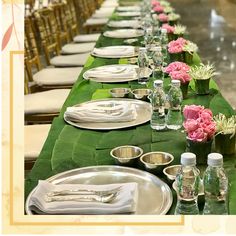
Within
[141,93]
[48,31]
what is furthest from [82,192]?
[48,31]

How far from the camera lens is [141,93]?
2256mm

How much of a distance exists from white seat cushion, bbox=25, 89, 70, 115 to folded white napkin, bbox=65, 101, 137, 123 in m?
1.09

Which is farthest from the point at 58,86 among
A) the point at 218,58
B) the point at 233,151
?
the point at 218,58

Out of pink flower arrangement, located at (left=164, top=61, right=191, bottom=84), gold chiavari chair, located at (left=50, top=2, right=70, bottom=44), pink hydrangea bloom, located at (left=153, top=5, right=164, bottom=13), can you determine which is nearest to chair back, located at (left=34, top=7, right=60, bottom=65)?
gold chiavari chair, located at (left=50, top=2, right=70, bottom=44)

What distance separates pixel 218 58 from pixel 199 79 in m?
4.31

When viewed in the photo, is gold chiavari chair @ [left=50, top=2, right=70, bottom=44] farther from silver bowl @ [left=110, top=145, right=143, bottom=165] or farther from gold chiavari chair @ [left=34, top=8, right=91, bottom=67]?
silver bowl @ [left=110, top=145, right=143, bottom=165]

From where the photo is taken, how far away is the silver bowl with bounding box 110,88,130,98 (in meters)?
2.26

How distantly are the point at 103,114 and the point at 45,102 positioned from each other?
129 centimetres

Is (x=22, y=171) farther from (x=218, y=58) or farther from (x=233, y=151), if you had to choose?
(x=218, y=58)

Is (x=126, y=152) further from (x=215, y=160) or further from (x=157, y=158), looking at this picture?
(x=215, y=160)

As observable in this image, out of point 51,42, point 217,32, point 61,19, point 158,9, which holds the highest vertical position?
point 158,9

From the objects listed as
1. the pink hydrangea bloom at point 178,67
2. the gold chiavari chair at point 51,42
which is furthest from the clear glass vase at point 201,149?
the gold chiavari chair at point 51,42

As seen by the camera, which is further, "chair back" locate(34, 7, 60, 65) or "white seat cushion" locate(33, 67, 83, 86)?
"chair back" locate(34, 7, 60, 65)

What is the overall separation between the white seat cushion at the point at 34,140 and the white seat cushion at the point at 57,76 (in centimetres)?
106
